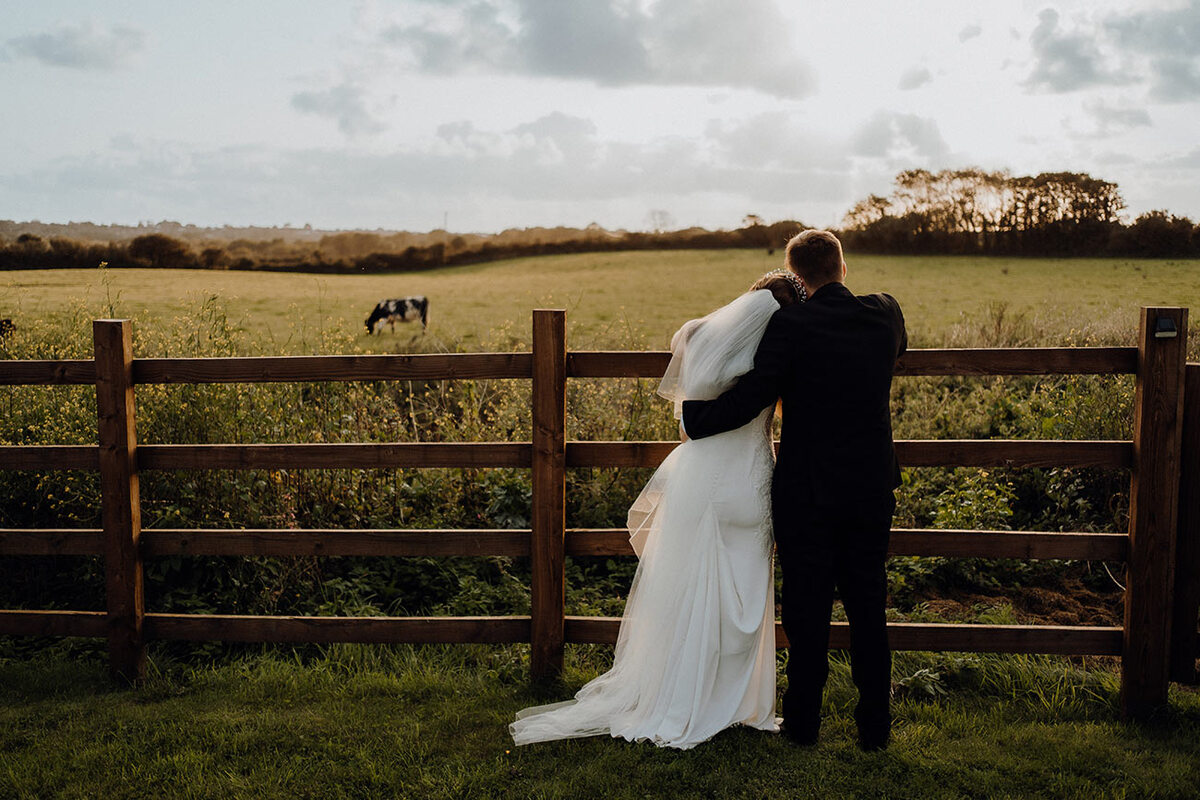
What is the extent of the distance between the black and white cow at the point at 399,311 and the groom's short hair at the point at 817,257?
21260mm

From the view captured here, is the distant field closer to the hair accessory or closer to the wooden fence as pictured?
the wooden fence

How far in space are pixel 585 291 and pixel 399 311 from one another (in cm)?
516

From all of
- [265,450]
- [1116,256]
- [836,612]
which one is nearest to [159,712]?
[265,450]

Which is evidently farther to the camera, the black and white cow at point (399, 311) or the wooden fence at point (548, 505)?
the black and white cow at point (399, 311)

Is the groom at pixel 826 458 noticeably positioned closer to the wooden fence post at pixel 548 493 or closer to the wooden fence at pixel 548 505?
the wooden fence at pixel 548 505

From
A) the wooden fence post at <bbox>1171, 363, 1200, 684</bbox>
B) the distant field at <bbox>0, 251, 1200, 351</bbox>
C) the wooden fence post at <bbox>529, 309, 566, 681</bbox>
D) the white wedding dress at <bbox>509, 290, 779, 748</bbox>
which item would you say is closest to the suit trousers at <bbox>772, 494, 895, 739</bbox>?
the white wedding dress at <bbox>509, 290, 779, 748</bbox>

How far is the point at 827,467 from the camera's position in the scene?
12.2 ft

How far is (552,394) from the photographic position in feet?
14.5

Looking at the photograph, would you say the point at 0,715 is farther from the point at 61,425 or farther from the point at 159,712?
Result: the point at 61,425

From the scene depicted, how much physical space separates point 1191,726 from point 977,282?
61.1ft

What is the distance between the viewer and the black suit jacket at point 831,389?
3.68 metres

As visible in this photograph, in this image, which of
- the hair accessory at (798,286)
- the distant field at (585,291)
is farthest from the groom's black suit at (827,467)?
the distant field at (585,291)

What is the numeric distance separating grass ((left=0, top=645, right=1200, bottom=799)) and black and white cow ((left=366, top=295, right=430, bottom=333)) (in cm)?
2000

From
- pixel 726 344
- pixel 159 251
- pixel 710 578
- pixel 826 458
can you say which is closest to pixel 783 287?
pixel 726 344
